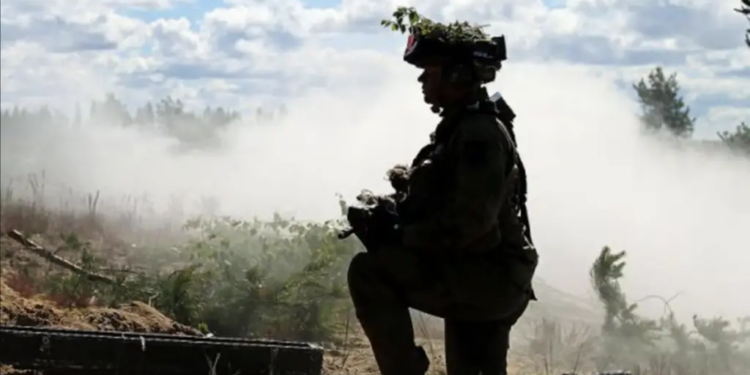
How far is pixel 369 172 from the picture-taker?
1834 centimetres

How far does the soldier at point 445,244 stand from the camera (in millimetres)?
4879

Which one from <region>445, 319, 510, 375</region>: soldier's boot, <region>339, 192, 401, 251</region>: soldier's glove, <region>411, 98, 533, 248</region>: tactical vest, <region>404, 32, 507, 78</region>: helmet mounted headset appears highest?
<region>404, 32, 507, 78</region>: helmet mounted headset

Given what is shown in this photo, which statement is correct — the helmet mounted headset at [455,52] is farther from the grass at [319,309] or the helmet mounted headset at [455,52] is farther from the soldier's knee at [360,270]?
the grass at [319,309]

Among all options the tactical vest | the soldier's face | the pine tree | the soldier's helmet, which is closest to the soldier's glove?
the tactical vest

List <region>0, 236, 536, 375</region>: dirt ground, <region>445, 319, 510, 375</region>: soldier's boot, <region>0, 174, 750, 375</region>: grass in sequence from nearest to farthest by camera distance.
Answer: <region>445, 319, 510, 375</region>: soldier's boot < <region>0, 236, 536, 375</region>: dirt ground < <region>0, 174, 750, 375</region>: grass

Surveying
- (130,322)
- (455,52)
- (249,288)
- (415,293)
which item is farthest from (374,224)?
(249,288)

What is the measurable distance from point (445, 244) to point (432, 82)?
24.6 inches

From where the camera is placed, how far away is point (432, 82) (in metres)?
5.06

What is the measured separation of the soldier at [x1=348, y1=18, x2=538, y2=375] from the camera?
4879 mm

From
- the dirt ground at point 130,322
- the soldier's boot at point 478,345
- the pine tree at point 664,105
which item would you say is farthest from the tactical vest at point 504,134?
the pine tree at point 664,105

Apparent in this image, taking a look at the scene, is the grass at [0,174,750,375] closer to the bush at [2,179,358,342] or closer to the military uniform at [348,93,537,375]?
the bush at [2,179,358,342]

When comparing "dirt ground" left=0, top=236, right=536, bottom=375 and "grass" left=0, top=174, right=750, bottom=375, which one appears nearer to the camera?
"dirt ground" left=0, top=236, right=536, bottom=375

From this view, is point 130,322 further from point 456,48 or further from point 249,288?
point 456,48

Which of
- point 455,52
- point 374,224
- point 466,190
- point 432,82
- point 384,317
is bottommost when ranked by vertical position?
point 384,317
